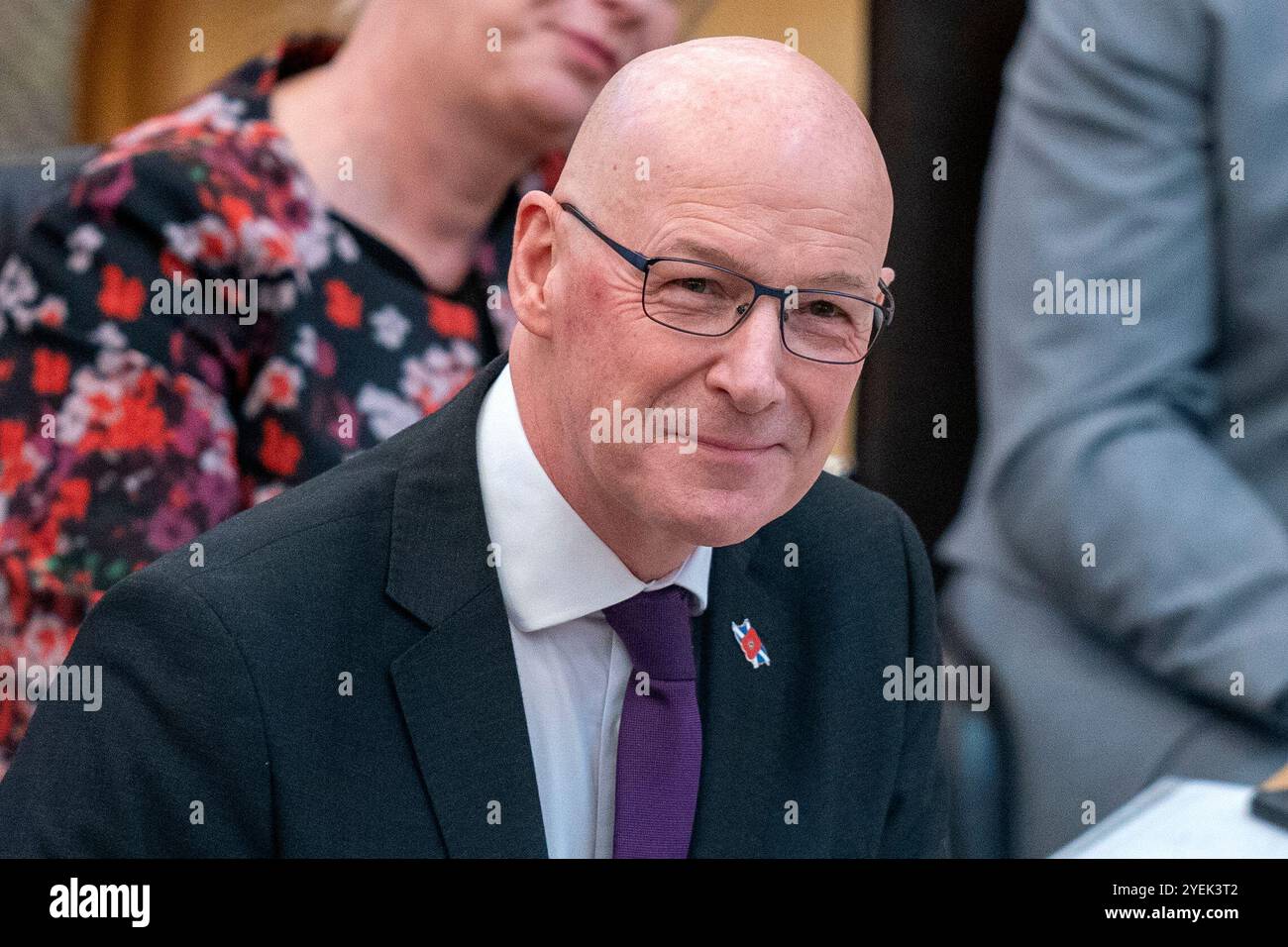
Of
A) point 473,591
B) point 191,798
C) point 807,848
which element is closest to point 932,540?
point 807,848

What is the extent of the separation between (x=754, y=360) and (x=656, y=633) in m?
0.26

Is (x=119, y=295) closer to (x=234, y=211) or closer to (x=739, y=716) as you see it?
(x=234, y=211)

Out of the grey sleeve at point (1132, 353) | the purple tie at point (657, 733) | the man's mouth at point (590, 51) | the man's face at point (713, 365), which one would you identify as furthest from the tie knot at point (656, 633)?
the grey sleeve at point (1132, 353)

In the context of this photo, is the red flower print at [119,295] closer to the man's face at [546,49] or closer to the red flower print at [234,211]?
the red flower print at [234,211]

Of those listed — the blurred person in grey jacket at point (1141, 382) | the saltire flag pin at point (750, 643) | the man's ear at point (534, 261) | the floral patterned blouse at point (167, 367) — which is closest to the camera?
the man's ear at point (534, 261)

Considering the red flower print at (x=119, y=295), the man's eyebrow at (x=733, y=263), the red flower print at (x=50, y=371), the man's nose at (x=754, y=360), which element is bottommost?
the man's nose at (x=754, y=360)

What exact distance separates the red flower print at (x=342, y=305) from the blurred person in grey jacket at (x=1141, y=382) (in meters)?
0.83

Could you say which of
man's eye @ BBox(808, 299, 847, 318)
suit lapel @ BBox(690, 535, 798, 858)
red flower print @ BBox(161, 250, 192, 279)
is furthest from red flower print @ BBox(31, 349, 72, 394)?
man's eye @ BBox(808, 299, 847, 318)

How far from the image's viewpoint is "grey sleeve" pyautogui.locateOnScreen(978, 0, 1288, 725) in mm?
1981

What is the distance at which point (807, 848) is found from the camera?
130 centimetres

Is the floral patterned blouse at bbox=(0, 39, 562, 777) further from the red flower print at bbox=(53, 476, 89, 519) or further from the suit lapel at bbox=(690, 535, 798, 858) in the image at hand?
the suit lapel at bbox=(690, 535, 798, 858)

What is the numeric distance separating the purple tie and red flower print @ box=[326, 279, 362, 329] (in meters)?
0.67

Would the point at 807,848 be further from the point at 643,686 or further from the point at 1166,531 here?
the point at 1166,531

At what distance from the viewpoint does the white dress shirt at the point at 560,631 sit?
1235 millimetres
